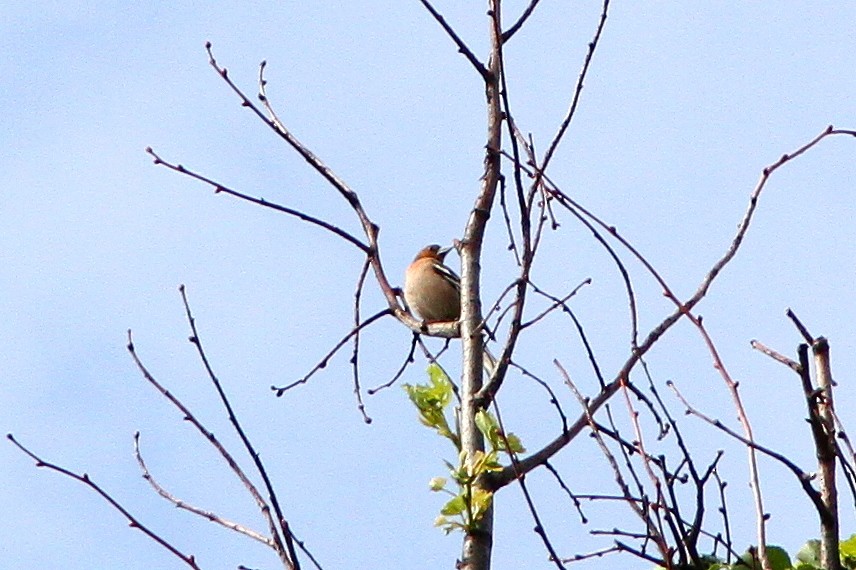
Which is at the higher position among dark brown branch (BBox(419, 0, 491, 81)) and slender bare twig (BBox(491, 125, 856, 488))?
dark brown branch (BBox(419, 0, 491, 81))

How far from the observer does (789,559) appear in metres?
3.06

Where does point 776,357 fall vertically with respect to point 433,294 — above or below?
below

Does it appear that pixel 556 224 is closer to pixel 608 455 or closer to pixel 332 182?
pixel 332 182

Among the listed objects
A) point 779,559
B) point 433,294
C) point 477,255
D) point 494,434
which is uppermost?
point 433,294

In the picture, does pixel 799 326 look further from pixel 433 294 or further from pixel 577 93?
pixel 433 294

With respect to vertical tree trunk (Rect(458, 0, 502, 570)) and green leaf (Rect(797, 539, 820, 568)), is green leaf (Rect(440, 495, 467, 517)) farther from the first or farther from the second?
green leaf (Rect(797, 539, 820, 568))

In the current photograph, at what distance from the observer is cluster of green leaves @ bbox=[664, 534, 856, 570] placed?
2.98 m

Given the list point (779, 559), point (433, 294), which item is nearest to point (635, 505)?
point (779, 559)

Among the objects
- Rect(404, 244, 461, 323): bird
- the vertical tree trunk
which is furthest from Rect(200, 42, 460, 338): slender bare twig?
Rect(404, 244, 461, 323): bird

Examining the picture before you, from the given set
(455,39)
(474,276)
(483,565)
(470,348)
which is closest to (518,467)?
(483,565)

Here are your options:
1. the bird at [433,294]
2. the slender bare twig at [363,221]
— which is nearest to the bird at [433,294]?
the bird at [433,294]

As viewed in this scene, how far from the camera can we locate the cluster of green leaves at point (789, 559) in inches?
117

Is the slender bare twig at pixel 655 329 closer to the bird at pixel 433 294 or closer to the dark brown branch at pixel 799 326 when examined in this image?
the dark brown branch at pixel 799 326

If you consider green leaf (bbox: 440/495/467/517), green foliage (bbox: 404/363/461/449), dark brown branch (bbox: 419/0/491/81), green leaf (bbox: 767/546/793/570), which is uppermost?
dark brown branch (bbox: 419/0/491/81)
